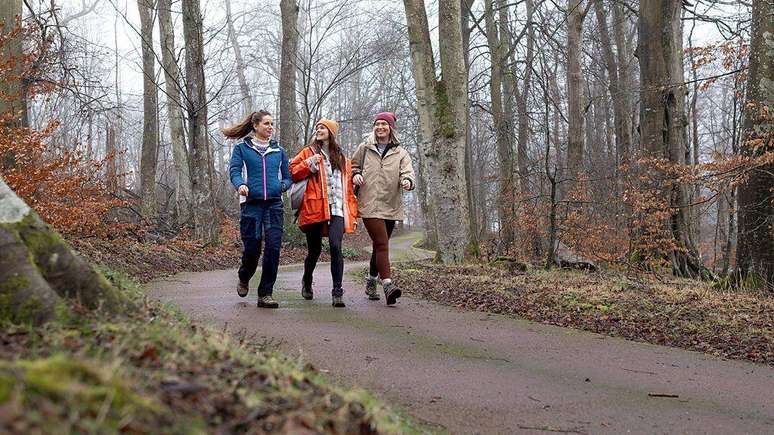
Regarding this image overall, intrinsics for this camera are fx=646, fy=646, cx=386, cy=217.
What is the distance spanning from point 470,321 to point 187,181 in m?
15.9

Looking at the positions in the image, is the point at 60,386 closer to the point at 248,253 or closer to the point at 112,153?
the point at 248,253

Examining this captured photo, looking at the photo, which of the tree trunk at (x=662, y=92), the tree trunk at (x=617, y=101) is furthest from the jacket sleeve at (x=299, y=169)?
the tree trunk at (x=617, y=101)

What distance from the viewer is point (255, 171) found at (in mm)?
6742

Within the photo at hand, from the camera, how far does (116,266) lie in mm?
9562

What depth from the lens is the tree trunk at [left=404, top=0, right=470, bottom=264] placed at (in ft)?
39.2

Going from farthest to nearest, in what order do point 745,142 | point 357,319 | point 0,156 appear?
1. point 0,156
2. point 745,142
3. point 357,319

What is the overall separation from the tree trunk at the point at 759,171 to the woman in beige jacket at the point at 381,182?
4925mm

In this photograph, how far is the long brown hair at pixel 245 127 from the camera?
270 inches

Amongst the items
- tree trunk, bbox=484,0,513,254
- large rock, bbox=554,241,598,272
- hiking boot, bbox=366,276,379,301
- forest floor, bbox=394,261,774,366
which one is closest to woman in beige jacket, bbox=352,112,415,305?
hiking boot, bbox=366,276,379,301

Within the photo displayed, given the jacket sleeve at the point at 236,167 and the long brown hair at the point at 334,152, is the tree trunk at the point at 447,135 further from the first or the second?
the jacket sleeve at the point at 236,167

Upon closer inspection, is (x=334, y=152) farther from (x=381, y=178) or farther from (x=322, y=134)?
(x=381, y=178)

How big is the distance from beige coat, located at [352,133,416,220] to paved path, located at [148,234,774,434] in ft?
3.78

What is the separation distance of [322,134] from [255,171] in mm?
892

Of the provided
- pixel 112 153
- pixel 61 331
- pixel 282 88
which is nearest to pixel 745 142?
pixel 61 331
